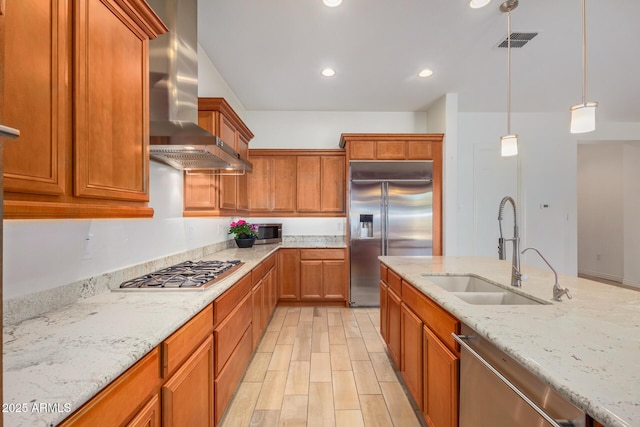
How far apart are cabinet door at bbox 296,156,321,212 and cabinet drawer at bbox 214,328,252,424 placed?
2249 millimetres

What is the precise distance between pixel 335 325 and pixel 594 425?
2788 millimetres

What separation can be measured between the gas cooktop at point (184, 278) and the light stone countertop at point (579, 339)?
1.28 m

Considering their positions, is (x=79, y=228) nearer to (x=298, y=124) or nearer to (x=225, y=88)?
(x=225, y=88)

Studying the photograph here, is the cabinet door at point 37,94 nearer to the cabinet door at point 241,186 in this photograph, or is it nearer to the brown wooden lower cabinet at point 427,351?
the brown wooden lower cabinet at point 427,351

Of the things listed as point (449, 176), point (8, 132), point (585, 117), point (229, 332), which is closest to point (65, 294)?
point (229, 332)

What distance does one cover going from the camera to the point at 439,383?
141 cm

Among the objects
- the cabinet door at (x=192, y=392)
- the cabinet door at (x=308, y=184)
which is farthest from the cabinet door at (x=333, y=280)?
the cabinet door at (x=192, y=392)

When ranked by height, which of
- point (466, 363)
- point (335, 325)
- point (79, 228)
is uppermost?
point (79, 228)

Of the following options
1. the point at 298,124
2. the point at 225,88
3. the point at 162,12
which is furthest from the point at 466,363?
the point at 298,124

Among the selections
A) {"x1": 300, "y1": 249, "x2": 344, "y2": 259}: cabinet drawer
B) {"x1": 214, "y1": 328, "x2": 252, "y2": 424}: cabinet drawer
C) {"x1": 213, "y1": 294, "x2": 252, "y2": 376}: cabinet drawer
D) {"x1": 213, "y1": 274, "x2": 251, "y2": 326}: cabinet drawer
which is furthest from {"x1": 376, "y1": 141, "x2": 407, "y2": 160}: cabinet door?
{"x1": 214, "y1": 328, "x2": 252, "y2": 424}: cabinet drawer

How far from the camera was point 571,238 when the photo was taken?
4.59 metres

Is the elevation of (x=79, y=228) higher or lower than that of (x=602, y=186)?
lower

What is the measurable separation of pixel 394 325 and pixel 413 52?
Result: 2.66 m

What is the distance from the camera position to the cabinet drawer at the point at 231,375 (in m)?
1.57
